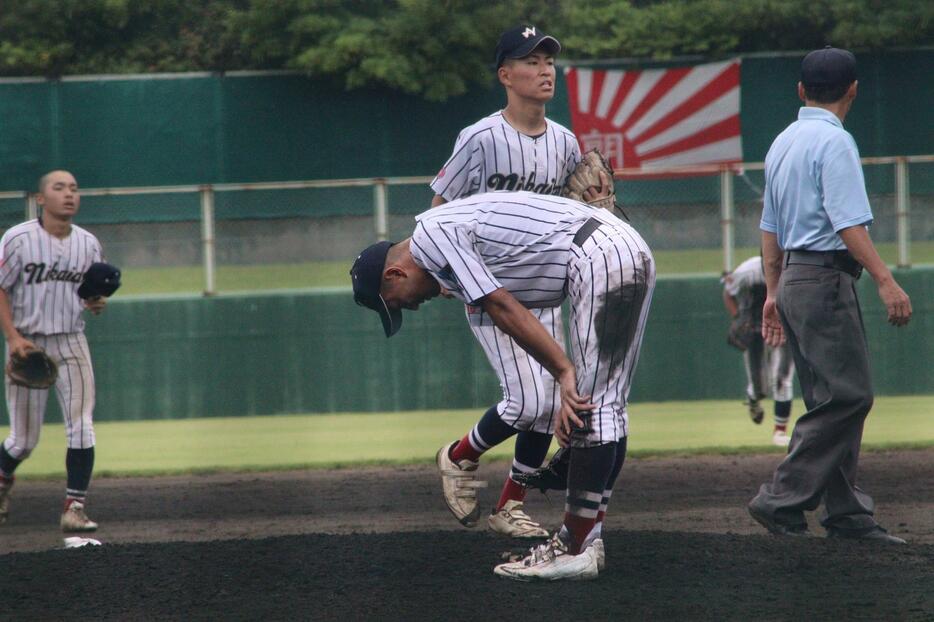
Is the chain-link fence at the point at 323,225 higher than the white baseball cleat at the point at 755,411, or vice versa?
the chain-link fence at the point at 323,225

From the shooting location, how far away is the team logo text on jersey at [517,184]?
4.91 metres

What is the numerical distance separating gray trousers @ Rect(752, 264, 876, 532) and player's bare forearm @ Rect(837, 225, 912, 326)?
19 cm

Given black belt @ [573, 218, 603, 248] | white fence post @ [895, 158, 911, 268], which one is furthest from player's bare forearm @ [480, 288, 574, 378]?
white fence post @ [895, 158, 911, 268]

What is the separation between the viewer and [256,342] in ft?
34.9

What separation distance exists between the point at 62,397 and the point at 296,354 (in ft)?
15.3

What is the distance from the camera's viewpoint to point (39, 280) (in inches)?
236

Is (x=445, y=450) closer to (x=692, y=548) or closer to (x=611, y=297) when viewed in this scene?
(x=692, y=548)

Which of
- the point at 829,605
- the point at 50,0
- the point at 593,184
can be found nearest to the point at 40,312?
the point at 593,184

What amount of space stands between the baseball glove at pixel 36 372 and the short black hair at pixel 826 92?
11.9 feet

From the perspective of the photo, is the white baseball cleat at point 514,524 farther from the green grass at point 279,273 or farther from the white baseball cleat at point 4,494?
the green grass at point 279,273

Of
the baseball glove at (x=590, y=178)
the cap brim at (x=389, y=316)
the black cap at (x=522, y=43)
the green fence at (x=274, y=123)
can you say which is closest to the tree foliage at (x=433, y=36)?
the green fence at (x=274, y=123)

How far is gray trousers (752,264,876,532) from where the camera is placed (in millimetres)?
4594

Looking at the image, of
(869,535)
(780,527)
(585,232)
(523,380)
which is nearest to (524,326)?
(585,232)

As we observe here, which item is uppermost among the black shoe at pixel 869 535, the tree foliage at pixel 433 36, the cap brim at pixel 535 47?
the tree foliage at pixel 433 36
